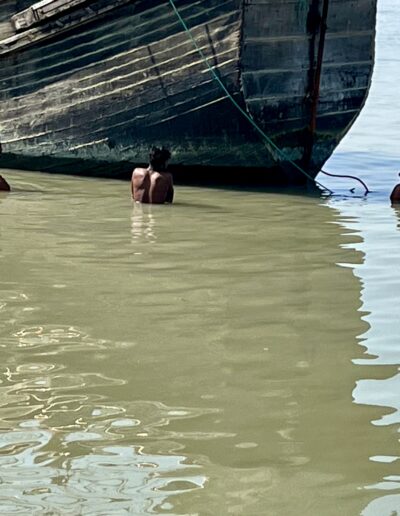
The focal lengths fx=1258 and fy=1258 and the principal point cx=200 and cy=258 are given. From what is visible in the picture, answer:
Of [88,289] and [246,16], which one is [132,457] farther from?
[246,16]

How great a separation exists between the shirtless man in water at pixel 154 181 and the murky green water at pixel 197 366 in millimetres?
610

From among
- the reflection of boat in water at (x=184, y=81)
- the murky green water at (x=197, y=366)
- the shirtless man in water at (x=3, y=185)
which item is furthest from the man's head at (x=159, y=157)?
the shirtless man in water at (x=3, y=185)

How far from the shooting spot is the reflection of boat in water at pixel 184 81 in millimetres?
10500

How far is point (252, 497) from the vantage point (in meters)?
4.11

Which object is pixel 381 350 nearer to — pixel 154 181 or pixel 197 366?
pixel 197 366

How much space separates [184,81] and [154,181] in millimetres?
1242

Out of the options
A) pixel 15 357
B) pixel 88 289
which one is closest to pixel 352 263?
pixel 88 289

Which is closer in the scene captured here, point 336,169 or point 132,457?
point 132,457

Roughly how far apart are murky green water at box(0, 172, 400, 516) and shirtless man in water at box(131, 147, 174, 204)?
0.61 meters

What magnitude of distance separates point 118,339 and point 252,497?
77.1 inches

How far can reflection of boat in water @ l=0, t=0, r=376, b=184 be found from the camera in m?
10.5

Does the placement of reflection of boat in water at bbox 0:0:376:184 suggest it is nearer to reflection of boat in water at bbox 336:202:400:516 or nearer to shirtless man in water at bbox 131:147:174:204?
shirtless man in water at bbox 131:147:174:204

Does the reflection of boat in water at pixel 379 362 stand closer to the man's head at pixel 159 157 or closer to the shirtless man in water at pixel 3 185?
the man's head at pixel 159 157

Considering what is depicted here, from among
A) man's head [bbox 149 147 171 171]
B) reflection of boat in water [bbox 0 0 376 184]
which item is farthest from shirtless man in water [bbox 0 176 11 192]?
man's head [bbox 149 147 171 171]
